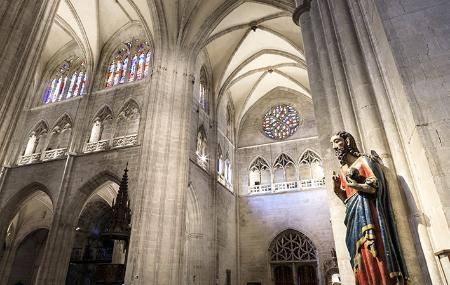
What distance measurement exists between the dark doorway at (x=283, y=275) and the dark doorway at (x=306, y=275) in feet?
1.32

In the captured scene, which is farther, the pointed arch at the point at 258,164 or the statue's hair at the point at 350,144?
the pointed arch at the point at 258,164

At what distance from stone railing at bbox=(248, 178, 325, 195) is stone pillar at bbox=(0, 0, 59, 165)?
497 inches

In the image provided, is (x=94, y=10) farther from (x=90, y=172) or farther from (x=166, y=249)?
(x=166, y=249)

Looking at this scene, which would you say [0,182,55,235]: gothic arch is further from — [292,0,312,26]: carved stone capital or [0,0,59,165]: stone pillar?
[292,0,312,26]: carved stone capital

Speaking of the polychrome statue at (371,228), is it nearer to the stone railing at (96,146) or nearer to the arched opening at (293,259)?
the stone railing at (96,146)

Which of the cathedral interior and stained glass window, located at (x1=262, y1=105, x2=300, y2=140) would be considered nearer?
the cathedral interior

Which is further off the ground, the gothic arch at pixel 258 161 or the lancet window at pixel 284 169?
the gothic arch at pixel 258 161

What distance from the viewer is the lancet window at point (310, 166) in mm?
16516

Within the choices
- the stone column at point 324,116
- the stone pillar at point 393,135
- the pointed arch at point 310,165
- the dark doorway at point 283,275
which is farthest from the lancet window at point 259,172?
the stone pillar at point 393,135

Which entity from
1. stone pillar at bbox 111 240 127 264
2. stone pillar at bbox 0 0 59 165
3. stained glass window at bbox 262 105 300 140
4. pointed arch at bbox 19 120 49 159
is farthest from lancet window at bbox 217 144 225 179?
stone pillar at bbox 0 0 59 165

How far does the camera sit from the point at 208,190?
14070mm

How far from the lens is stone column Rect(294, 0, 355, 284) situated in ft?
14.1

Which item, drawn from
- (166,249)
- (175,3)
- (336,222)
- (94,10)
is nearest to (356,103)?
(336,222)

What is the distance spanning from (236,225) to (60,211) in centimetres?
811
